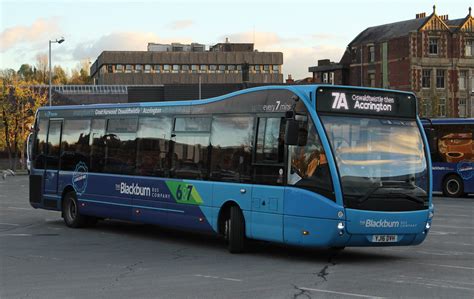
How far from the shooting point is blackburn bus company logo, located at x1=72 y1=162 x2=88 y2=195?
18641 mm

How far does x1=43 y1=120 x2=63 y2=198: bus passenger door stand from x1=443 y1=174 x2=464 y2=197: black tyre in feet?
62.9

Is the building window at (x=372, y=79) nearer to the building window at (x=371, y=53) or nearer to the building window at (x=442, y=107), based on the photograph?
the building window at (x=371, y=53)

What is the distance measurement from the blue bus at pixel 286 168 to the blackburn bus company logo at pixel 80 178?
1.55 meters

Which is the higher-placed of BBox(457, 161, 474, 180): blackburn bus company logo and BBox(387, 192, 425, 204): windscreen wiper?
BBox(457, 161, 474, 180): blackburn bus company logo

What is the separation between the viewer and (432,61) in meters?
81.5

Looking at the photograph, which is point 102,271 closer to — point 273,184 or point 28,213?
point 273,184

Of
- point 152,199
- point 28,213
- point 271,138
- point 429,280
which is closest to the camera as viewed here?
point 429,280

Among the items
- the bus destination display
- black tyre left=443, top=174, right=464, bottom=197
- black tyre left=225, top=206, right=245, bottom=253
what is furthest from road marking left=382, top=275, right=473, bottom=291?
black tyre left=443, top=174, right=464, bottom=197

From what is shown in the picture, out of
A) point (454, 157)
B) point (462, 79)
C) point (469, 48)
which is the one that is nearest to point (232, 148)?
point (454, 157)

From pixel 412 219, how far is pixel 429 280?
2178mm

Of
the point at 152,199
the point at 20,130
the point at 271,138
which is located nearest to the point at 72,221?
the point at 152,199

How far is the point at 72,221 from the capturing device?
62.6ft

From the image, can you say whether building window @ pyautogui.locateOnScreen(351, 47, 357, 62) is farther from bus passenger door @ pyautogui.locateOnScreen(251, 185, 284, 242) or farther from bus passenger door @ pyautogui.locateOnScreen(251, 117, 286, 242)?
bus passenger door @ pyautogui.locateOnScreen(251, 185, 284, 242)

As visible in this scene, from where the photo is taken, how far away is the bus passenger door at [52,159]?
779 inches
